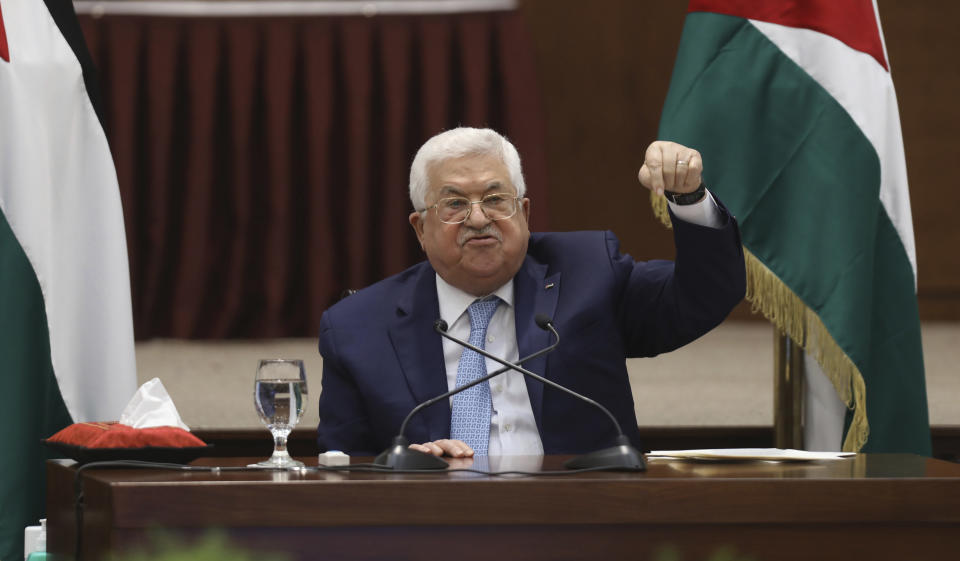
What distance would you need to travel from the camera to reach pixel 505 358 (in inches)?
87.3

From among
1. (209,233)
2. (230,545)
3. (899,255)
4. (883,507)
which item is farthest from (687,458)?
(209,233)

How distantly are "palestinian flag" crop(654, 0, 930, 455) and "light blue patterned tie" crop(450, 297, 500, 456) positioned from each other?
0.71 m

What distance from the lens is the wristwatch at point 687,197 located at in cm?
198

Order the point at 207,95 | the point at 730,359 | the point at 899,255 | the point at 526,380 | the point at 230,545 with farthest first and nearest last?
the point at 207,95 < the point at 730,359 < the point at 899,255 < the point at 526,380 < the point at 230,545

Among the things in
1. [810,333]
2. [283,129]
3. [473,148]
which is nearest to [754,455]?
[473,148]

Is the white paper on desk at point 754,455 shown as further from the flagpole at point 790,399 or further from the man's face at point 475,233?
the flagpole at point 790,399

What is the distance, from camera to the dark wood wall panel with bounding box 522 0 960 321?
5.12 m

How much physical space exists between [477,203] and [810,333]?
2.91 ft

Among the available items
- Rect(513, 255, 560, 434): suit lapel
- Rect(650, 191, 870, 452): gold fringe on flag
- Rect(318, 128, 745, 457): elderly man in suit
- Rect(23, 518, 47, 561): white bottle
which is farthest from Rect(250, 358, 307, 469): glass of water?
Rect(650, 191, 870, 452): gold fringe on flag

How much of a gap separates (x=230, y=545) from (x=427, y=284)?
3.59ft

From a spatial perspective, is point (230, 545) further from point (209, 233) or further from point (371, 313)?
point (209, 233)

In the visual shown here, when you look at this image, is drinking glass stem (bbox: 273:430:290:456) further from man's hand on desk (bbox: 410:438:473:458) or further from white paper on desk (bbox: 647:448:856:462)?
white paper on desk (bbox: 647:448:856:462)

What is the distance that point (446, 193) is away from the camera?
228cm

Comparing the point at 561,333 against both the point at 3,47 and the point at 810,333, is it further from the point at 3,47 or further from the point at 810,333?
the point at 3,47
